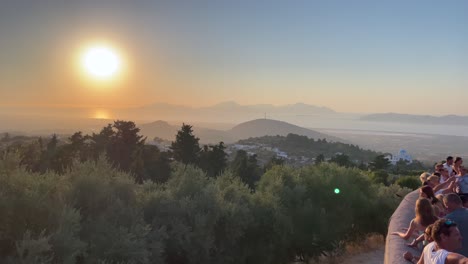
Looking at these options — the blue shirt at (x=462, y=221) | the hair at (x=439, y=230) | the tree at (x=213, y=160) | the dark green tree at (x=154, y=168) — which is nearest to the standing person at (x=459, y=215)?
the blue shirt at (x=462, y=221)

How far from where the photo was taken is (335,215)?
14.6 meters

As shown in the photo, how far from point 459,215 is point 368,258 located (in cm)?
1024

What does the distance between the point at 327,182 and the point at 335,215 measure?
4.06 ft

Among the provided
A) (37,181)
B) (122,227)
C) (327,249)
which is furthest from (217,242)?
(327,249)

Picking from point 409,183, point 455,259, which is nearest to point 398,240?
point 455,259

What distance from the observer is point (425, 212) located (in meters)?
6.69

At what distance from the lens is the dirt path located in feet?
49.0

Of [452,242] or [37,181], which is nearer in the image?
[452,242]

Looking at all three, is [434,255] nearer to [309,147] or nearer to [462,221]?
[462,221]

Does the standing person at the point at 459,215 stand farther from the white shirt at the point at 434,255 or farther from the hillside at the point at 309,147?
the hillside at the point at 309,147

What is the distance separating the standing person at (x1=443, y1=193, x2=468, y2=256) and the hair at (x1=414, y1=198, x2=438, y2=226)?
307 millimetres

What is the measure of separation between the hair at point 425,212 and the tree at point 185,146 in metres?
36.4

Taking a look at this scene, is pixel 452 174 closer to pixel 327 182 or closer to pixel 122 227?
pixel 327 182

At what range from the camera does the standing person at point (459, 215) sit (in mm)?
5750
